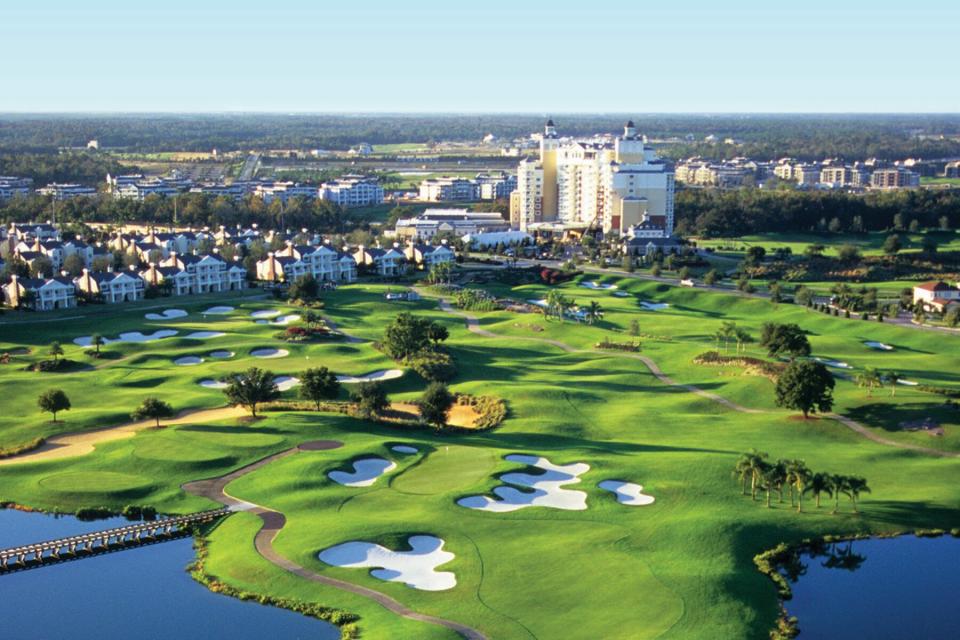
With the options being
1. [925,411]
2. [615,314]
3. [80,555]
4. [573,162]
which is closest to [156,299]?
[615,314]

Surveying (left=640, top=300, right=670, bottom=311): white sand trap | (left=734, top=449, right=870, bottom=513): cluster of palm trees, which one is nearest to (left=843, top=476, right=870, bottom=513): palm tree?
(left=734, top=449, right=870, bottom=513): cluster of palm trees

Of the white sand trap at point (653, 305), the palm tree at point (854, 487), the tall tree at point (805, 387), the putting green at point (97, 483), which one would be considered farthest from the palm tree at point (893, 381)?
the putting green at point (97, 483)

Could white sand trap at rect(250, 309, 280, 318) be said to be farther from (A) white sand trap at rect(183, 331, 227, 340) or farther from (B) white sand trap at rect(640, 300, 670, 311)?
(B) white sand trap at rect(640, 300, 670, 311)

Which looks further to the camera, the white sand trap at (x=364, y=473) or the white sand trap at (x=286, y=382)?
the white sand trap at (x=286, y=382)

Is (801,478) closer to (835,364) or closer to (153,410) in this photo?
(835,364)

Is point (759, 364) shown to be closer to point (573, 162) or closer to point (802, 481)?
point (802, 481)

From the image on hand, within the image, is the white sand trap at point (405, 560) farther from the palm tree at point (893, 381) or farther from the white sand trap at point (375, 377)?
the palm tree at point (893, 381)

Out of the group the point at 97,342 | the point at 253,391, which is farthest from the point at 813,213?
the point at 253,391
